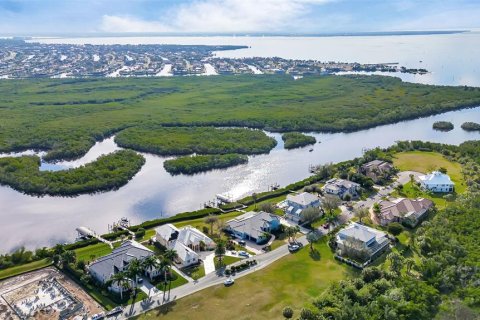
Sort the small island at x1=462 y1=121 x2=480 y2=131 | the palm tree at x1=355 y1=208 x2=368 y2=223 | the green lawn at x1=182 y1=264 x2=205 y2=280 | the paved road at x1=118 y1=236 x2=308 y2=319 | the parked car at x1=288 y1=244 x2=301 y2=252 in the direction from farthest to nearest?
the small island at x1=462 y1=121 x2=480 y2=131 → the palm tree at x1=355 y1=208 x2=368 y2=223 → the parked car at x1=288 y1=244 x2=301 y2=252 → the green lawn at x1=182 y1=264 x2=205 y2=280 → the paved road at x1=118 y1=236 x2=308 y2=319

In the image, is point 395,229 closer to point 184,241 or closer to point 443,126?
point 184,241

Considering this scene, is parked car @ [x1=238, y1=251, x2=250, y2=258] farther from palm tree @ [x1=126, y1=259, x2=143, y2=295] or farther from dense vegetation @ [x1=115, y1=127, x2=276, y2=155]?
dense vegetation @ [x1=115, y1=127, x2=276, y2=155]

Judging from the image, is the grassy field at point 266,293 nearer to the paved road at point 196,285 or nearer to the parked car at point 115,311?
the paved road at point 196,285

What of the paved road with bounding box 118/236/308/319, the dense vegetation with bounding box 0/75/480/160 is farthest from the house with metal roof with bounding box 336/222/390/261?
the dense vegetation with bounding box 0/75/480/160

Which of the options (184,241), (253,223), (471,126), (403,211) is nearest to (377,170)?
(403,211)

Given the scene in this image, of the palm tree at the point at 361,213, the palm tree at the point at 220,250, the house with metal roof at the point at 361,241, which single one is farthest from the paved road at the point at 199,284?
the house with metal roof at the point at 361,241

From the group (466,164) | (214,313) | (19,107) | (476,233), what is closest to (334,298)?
(214,313)
